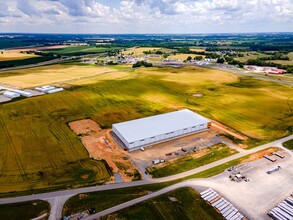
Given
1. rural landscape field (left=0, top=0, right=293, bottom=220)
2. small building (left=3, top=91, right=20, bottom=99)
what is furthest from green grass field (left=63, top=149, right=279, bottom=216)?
small building (left=3, top=91, right=20, bottom=99)

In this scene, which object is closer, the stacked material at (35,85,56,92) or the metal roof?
the metal roof

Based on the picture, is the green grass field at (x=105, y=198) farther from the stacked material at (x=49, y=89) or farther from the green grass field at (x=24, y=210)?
the stacked material at (x=49, y=89)

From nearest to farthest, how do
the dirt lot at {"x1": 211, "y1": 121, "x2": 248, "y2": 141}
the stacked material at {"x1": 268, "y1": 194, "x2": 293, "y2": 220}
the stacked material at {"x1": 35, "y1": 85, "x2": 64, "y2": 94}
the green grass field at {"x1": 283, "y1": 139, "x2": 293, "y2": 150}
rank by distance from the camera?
1. the stacked material at {"x1": 268, "y1": 194, "x2": 293, "y2": 220}
2. the green grass field at {"x1": 283, "y1": 139, "x2": 293, "y2": 150}
3. the dirt lot at {"x1": 211, "y1": 121, "x2": 248, "y2": 141}
4. the stacked material at {"x1": 35, "y1": 85, "x2": 64, "y2": 94}

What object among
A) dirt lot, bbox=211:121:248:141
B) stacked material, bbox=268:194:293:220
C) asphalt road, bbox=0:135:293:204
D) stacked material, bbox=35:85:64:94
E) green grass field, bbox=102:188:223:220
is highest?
stacked material, bbox=268:194:293:220

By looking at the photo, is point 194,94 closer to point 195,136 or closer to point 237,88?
point 237,88

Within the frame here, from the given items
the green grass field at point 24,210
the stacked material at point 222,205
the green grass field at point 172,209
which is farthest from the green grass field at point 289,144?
the green grass field at point 24,210

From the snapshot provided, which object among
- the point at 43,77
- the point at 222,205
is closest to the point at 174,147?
the point at 222,205

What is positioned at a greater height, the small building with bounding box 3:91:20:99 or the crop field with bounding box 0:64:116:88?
the small building with bounding box 3:91:20:99

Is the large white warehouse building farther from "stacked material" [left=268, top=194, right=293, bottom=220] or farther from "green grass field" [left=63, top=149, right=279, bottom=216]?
"stacked material" [left=268, top=194, right=293, bottom=220]

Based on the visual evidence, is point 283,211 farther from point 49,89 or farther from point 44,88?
point 44,88

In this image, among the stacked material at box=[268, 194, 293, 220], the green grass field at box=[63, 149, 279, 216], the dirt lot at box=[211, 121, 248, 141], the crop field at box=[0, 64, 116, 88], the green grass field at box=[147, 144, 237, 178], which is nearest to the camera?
the stacked material at box=[268, 194, 293, 220]
